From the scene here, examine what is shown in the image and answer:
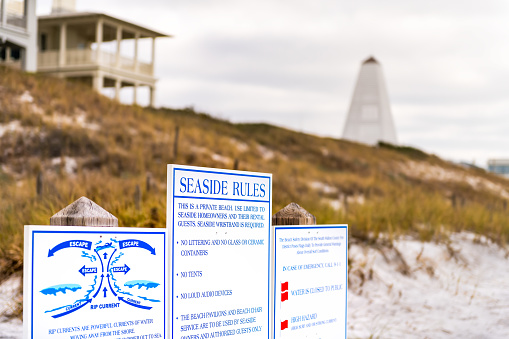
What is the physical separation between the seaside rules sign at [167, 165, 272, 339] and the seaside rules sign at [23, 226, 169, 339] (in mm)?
138

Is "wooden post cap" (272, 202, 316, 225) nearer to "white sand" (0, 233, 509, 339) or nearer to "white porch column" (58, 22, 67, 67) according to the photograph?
"white sand" (0, 233, 509, 339)

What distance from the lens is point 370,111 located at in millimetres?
48656

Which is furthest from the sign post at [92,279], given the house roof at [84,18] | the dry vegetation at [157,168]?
the house roof at [84,18]

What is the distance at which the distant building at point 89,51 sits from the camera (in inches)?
1186

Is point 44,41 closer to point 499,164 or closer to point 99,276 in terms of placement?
point 99,276

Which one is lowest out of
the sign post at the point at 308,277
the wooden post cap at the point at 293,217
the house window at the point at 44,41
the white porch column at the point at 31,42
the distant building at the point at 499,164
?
the sign post at the point at 308,277

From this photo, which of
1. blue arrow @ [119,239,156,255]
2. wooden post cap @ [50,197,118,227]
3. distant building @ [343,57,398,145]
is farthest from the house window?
blue arrow @ [119,239,156,255]

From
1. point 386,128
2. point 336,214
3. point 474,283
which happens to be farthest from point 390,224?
point 386,128

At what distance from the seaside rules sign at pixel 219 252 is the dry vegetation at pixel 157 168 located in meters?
3.58

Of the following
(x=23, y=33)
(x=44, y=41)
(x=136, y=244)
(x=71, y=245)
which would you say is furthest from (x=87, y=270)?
(x=44, y=41)

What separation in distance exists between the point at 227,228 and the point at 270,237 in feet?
1.52

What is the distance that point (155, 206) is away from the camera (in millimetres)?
8289

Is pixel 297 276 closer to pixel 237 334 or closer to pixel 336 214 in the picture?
pixel 237 334

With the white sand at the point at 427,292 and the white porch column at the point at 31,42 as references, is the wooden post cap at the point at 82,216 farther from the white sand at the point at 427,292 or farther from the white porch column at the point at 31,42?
the white porch column at the point at 31,42
